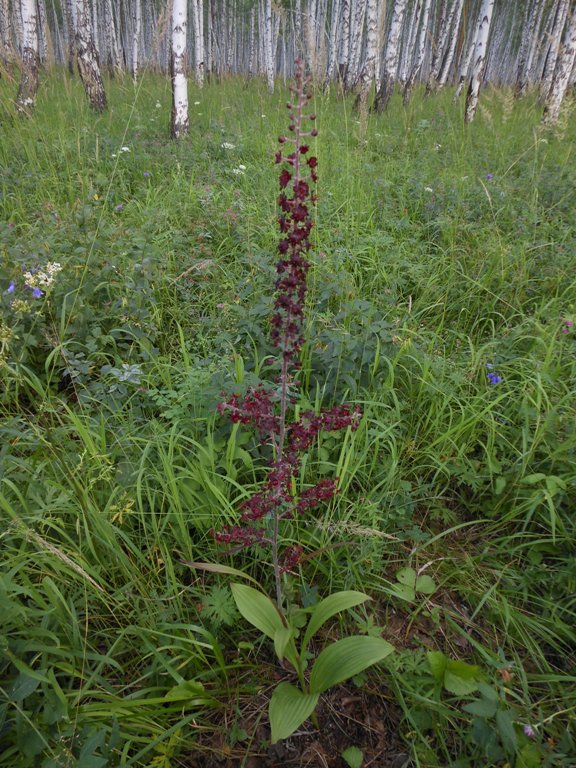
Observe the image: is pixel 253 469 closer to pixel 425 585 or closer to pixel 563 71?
pixel 425 585

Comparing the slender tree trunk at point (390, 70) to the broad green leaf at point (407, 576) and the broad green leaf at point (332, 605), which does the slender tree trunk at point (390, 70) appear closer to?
the broad green leaf at point (407, 576)

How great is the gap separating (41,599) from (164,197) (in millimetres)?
3510

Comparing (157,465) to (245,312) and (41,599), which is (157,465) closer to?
(41,599)

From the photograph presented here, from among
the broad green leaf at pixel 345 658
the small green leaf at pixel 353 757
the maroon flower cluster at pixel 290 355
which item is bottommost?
the small green leaf at pixel 353 757

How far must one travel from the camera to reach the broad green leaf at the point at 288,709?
120cm

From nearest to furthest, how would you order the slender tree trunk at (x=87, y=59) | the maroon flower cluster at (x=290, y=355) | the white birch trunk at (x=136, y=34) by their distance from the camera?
the maroon flower cluster at (x=290, y=355) → the slender tree trunk at (x=87, y=59) → the white birch trunk at (x=136, y=34)

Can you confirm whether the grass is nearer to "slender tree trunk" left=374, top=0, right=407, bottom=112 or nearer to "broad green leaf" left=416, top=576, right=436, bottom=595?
"broad green leaf" left=416, top=576, right=436, bottom=595

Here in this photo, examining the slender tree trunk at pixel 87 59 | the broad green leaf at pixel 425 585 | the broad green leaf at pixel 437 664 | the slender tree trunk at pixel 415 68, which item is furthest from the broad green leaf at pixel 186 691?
the slender tree trunk at pixel 87 59

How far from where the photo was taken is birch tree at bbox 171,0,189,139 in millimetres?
5879

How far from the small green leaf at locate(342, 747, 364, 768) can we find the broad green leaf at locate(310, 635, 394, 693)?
0.23 metres

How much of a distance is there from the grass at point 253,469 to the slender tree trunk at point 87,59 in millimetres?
4122

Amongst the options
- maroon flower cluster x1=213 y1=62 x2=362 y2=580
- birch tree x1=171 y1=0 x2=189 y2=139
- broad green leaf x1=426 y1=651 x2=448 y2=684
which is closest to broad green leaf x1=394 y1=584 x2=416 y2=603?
broad green leaf x1=426 y1=651 x2=448 y2=684

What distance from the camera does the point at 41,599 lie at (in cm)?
143

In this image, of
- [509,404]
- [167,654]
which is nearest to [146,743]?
[167,654]
